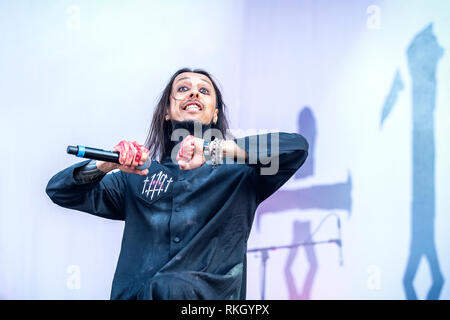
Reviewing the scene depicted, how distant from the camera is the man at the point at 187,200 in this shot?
1771 mm

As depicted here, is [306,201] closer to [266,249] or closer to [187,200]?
[266,249]

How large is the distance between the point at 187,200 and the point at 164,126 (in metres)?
0.48

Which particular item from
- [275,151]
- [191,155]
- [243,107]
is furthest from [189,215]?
[243,107]

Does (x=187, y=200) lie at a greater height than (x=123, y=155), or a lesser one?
lesser

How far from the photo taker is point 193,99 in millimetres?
2236

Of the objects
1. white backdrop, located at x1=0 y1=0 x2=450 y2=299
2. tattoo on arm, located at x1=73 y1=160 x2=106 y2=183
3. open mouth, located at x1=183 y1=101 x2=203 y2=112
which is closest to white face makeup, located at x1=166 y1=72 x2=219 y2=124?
open mouth, located at x1=183 y1=101 x2=203 y2=112

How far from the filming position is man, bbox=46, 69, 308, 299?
5.81 ft

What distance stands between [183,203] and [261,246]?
40.8 inches

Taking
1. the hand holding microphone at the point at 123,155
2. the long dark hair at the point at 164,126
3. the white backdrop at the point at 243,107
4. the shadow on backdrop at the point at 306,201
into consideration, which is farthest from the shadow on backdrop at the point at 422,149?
the hand holding microphone at the point at 123,155

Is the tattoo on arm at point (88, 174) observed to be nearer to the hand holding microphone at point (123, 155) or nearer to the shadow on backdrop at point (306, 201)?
the hand holding microphone at point (123, 155)

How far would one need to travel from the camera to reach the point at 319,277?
9.48ft
